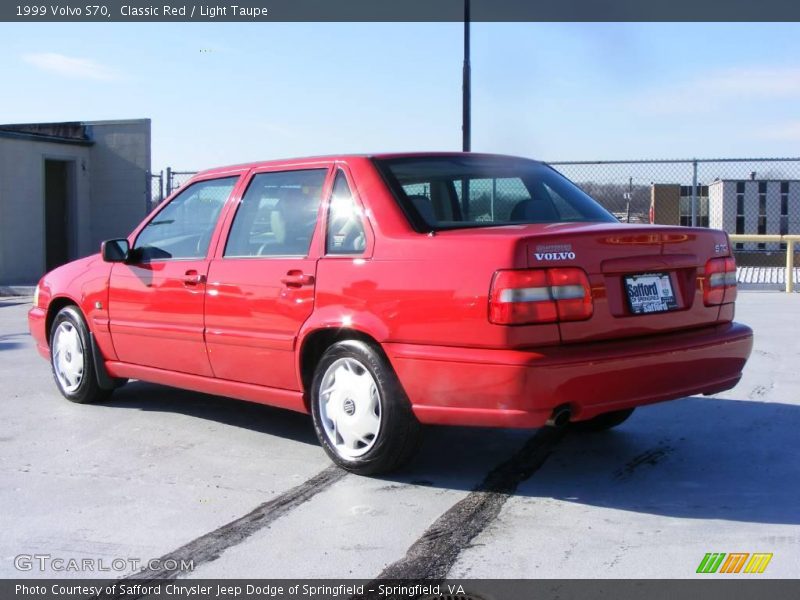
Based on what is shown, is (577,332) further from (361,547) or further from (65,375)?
(65,375)

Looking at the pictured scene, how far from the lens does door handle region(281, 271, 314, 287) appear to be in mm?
4758

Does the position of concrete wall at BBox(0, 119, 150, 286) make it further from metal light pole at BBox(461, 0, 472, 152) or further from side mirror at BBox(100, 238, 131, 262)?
side mirror at BBox(100, 238, 131, 262)

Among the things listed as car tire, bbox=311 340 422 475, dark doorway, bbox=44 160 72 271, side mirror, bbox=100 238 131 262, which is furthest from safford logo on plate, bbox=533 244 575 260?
dark doorway, bbox=44 160 72 271

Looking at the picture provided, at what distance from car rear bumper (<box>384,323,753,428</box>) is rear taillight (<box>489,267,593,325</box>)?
144 millimetres

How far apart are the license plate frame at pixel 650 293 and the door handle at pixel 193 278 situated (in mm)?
2469

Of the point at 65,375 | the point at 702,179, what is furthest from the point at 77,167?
the point at 65,375

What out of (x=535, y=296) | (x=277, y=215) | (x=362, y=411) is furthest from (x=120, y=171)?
(x=535, y=296)

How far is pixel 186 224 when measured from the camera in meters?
5.84

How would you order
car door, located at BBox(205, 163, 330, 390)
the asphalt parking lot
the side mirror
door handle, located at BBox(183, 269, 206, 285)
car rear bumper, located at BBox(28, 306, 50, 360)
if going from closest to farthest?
Result: the asphalt parking lot, car door, located at BBox(205, 163, 330, 390), door handle, located at BBox(183, 269, 206, 285), the side mirror, car rear bumper, located at BBox(28, 306, 50, 360)

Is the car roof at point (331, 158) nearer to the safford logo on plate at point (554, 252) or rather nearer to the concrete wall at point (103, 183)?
the safford logo on plate at point (554, 252)

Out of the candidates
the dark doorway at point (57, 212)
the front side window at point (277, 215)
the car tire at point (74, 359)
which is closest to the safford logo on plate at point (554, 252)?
the front side window at point (277, 215)

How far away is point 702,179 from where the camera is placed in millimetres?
14445

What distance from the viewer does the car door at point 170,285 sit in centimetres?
548

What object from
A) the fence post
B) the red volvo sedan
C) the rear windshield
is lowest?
the red volvo sedan
